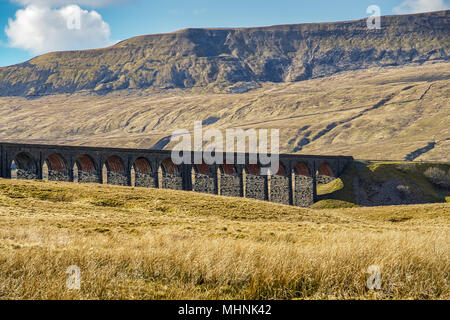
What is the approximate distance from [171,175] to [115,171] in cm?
992

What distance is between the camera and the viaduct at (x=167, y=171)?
5844cm

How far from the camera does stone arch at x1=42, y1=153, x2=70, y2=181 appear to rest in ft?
199

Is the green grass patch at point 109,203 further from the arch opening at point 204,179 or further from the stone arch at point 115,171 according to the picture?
the arch opening at point 204,179

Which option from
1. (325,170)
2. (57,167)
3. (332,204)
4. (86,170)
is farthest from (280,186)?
(57,167)

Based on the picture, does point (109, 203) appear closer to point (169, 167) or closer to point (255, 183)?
point (169, 167)

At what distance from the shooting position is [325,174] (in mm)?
97000

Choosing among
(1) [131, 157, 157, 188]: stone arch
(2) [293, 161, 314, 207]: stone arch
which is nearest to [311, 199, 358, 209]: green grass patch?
(2) [293, 161, 314, 207]: stone arch

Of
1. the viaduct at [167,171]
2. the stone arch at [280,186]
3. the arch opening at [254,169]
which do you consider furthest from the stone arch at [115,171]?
the stone arch at [280,186]

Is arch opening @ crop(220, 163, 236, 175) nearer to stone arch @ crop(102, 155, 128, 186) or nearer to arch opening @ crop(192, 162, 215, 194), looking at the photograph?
arch opening @ crop(192, 162, 215, 194)

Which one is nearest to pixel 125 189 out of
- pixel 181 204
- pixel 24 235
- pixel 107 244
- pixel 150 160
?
pixel 181 204

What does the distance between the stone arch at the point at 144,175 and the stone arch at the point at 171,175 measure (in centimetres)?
261

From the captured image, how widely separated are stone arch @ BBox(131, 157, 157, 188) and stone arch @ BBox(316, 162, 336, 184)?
4009 centimetres
